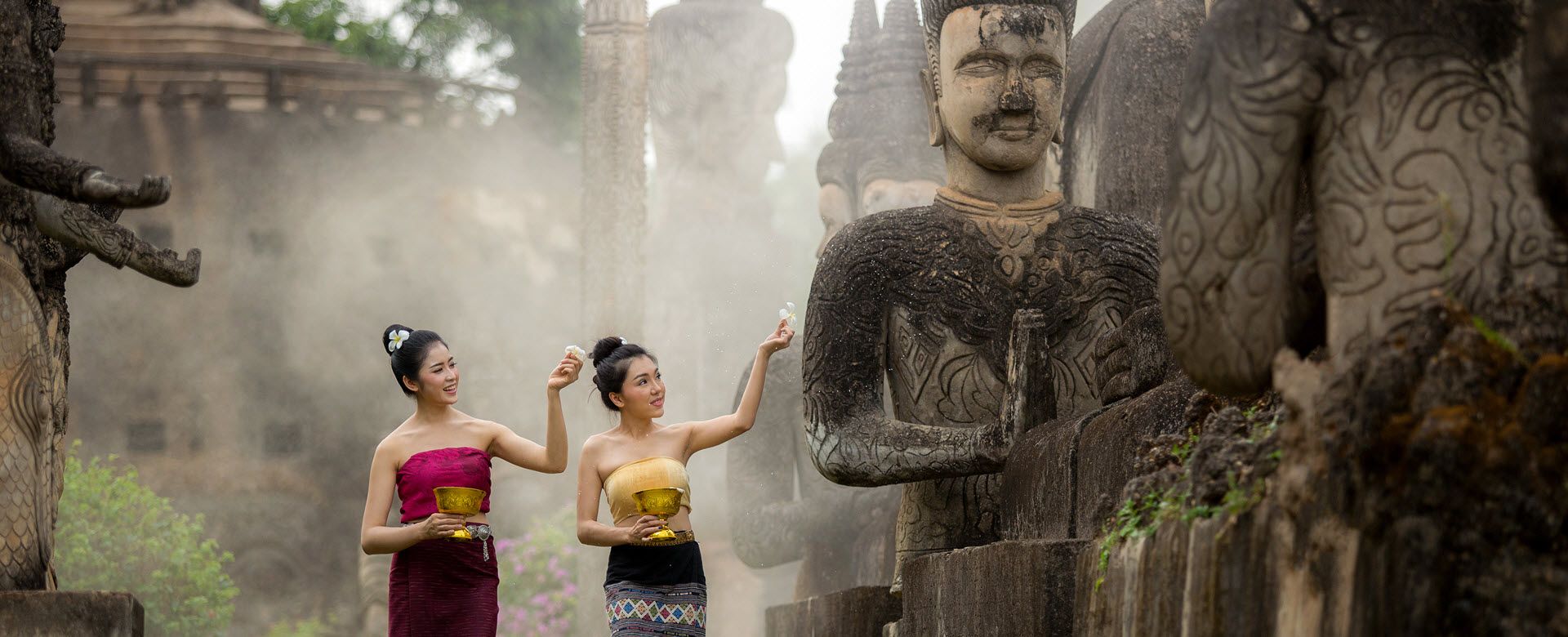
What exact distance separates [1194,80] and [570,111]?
16.7m

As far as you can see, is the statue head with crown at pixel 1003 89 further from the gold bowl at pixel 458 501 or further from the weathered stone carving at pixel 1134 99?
the gold bowl at pixel 458 501

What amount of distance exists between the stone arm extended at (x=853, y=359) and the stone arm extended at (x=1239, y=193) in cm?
214

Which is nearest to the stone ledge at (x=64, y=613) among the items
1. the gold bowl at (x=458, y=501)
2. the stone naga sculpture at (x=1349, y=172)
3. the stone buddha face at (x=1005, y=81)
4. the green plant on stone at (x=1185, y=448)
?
the gold bowl at (x=458, y=501)

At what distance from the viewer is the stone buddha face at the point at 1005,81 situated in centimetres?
571

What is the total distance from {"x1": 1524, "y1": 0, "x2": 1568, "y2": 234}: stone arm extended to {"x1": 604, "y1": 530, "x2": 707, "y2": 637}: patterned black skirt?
124 inches

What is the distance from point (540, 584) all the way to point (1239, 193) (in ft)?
37.6

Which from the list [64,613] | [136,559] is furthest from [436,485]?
[136,559]

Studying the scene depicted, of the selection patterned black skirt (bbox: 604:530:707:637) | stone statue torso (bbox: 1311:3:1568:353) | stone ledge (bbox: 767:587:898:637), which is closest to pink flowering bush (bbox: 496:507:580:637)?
stone ledge (bbox: 767:587:898:637)

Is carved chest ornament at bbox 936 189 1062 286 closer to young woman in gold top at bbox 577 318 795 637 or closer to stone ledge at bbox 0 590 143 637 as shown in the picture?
young woman in gold top at bbox 577 318 795 637

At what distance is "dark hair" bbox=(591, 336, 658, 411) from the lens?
18.6ft

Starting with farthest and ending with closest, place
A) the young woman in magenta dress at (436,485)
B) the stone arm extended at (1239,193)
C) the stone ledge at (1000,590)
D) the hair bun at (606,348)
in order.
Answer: the hair bun at (606,348), the young woman in magenta dress at (436,485), the stone ledge at (1000,590), the stone arm extended at (1239,193)

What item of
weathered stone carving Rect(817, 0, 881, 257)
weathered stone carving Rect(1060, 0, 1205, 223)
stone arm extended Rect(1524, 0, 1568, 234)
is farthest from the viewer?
weathered stone carving Rect(817, 0, 881, 257)

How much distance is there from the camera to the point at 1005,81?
5.73 metres

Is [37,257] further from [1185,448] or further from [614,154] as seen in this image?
[614,154]
